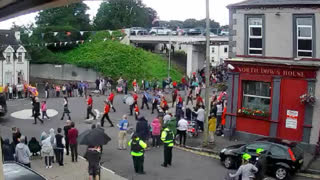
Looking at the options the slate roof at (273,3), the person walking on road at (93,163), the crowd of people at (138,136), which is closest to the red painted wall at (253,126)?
the crowd of people at (138,136)

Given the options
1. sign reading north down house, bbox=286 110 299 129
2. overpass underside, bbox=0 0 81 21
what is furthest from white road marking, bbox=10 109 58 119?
overpass underside, bbox=0 0 81 21

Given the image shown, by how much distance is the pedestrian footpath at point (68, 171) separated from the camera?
1606cm

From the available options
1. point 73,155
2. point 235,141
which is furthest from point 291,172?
point 73,155

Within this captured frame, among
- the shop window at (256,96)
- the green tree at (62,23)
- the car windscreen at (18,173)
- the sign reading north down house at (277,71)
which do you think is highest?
the green tree at (62,23)

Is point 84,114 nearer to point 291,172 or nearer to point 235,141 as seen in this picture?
point 235,141

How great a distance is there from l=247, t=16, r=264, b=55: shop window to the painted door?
194 centimetres

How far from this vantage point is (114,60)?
2131 inches

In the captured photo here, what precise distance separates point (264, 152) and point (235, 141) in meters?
6.01

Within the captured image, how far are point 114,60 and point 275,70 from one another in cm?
3479

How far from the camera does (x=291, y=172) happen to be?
631 inches

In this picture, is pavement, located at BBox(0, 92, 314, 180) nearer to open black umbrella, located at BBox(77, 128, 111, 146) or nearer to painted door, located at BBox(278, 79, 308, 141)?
open black umbrella, located at BBox(77, 128, 111, 146)

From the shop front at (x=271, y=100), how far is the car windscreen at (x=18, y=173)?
12.3 metres

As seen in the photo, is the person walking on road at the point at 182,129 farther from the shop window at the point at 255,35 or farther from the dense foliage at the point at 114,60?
the dense foliage at the point at 114,60

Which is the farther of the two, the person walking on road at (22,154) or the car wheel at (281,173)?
the car wheel at (281,173)
